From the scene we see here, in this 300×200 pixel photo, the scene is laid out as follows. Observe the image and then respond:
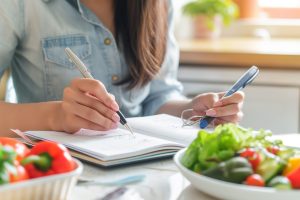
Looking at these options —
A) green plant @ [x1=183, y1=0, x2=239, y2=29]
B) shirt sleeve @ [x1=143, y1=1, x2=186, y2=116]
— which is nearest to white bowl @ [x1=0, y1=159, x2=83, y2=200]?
shirt sleeve @ [x1=143, y1=1, x2=186, y2=116]

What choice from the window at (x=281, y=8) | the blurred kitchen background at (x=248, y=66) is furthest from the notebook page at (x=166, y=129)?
the window at (x=281, y=8)

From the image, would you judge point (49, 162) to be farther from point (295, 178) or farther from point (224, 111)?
point (224, 111)

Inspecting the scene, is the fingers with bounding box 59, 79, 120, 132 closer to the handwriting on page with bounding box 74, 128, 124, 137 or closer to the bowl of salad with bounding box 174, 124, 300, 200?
the handwriting on page with bounding box 74, 128, 124, 137

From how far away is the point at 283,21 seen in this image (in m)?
2.44

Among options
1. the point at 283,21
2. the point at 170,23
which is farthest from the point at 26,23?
the point at 283,21

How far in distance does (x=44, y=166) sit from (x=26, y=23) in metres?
0.65

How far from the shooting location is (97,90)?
936 mm

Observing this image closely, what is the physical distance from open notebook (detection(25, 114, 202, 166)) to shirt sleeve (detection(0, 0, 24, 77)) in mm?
298

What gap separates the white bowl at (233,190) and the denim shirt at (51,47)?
62 centimetres

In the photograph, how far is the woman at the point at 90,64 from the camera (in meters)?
0.99

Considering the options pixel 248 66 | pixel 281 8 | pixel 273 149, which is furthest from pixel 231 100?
pixel 281 8

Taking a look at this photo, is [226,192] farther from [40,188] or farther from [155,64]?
[155,64]

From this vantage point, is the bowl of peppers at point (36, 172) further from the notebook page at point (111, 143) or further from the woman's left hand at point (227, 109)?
the woman's left hand at point (227, 109)

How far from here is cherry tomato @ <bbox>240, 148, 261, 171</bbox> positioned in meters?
0.68
